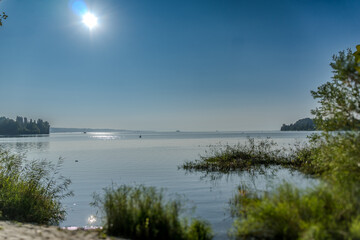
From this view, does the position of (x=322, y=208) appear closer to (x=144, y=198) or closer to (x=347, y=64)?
(x=144, y=198)

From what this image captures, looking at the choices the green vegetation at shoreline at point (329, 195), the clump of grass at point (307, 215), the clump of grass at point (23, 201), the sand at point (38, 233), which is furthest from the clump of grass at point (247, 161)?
the sand at point (38, 233)

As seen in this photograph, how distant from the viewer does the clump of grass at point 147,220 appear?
29.7ft

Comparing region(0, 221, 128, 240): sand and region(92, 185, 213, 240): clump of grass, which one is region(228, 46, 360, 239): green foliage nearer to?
region(92, 185, 213, 240): clump of grass

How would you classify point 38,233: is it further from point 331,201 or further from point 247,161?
point 247,161

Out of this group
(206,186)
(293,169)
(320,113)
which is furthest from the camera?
(293,169)

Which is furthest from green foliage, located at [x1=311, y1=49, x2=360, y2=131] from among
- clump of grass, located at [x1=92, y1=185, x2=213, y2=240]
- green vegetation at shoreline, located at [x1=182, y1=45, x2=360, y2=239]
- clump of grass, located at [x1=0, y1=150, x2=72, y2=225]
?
clump of grass, located at [x1=0, y1=150, x2=72, y2=225]

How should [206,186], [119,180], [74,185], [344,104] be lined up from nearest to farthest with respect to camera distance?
1. [344,104]
2. [206,186]
3. [74,185]
4. [119,180]

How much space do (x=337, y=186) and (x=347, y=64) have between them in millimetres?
5753

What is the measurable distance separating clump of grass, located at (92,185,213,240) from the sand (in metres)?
0.73

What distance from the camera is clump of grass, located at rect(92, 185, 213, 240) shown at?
9055 millimetres

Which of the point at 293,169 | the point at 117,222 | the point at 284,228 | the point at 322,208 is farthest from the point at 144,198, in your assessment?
the point at 293,169

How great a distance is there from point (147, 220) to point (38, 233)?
12.8 ft

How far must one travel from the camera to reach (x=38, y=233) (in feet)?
31.6

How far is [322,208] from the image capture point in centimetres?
791
